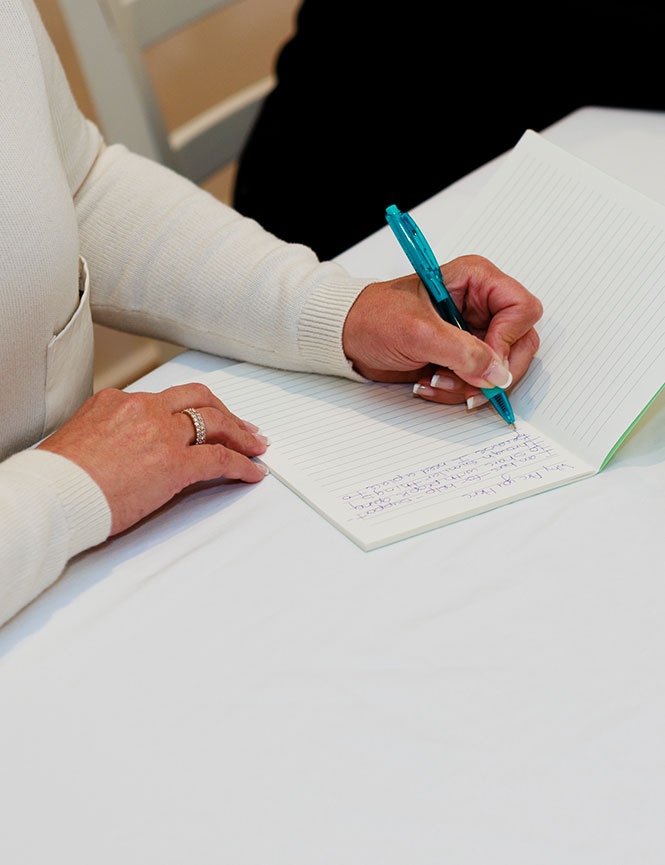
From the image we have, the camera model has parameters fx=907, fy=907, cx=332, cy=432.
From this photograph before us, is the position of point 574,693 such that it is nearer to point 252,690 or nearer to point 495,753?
point 495,753

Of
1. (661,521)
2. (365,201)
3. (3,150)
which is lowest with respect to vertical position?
(365,201)

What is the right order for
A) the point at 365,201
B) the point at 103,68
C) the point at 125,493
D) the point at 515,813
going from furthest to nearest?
the point at 365,201
the point at 103,68
the point at 125,493
the point at 515,813

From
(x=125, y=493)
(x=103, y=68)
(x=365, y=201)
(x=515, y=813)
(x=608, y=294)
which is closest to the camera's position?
(x=515, y=813)

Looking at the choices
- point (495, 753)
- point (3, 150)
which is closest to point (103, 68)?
point (3, 150)

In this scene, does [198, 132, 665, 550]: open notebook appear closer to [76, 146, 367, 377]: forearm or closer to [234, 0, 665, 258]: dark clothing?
[76, 146, 367, 377]: forearm

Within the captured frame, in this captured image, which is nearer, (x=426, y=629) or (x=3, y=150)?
(x=426, y=629)

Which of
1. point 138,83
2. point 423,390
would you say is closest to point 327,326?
point 423,390

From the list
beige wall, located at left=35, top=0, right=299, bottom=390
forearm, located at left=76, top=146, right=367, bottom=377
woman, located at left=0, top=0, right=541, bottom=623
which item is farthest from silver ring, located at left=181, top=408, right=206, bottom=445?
beige wall, located at left=35, top=0, right=299, bottom=390

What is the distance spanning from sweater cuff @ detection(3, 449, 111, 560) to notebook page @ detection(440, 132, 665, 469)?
13.6 inches

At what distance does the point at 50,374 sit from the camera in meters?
0.76

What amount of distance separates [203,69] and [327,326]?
1484mm

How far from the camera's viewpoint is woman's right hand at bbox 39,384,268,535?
639 millimetres

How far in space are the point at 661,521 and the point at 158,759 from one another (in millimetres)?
374

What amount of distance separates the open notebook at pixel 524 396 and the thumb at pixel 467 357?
0.14ft
